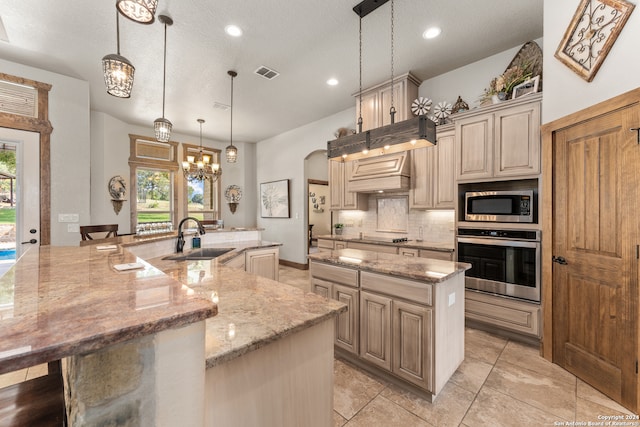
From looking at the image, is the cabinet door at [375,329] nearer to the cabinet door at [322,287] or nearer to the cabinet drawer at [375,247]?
the cabinet door at [322,287]

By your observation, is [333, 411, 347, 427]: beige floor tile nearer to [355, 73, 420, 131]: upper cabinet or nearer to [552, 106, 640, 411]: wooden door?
[552, 106, 640, 411]: wooden door

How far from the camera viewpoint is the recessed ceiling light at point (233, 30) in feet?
9.26

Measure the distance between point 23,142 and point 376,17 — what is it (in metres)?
4.50

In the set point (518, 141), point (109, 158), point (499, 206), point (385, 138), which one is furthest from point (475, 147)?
point (109, 158)

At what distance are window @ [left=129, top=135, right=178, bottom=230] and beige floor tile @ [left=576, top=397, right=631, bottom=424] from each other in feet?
22.0

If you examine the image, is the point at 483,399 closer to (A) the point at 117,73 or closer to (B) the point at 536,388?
(B) the point at 536,388

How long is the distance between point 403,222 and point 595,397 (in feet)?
9.07

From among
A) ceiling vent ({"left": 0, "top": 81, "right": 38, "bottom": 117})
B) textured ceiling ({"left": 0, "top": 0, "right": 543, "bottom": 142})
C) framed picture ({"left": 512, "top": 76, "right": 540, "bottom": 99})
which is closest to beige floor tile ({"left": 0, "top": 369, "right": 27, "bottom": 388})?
ceiling vent ({"left": 0, "top": 81, "right": 38, "bottom": 117})

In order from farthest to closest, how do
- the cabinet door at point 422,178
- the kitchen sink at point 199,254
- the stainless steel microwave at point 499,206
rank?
the cabinet door at point 422,178, the stainless steel microwave at point 499,206, the kitchen sink at point 199,254

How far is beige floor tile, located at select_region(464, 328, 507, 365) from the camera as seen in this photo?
2492 millimetres

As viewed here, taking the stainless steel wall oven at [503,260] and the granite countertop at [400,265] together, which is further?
the stainless steel wall oven at [503,260]

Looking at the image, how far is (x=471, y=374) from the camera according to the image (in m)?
2.21

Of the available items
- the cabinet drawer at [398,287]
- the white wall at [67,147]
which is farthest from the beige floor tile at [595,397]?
the white wall at [67,147]

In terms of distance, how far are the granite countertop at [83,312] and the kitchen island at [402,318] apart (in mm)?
1572
